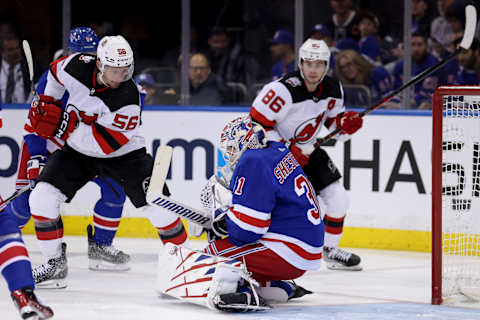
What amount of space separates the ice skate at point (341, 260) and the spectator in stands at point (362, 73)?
3.94 feet

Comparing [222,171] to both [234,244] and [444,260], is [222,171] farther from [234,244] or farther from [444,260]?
[444,260]

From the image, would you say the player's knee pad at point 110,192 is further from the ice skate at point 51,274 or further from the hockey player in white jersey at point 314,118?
the hockey player in white jersey at point 314,118

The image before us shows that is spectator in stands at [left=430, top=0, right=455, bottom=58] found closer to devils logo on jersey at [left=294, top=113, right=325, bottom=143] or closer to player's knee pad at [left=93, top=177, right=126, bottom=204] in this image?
devils logo on jersey at [left=294, top=113, right=325, bottom=143]

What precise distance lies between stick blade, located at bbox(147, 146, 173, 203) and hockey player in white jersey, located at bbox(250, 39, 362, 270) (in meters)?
1.08

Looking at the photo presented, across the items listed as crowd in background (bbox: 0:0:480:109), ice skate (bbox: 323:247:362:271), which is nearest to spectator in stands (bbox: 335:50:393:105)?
Answer: crowd in background (bbox: 0:0:480:109)

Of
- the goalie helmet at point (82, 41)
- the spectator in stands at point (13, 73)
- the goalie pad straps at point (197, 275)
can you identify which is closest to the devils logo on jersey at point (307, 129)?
the goalie helmet at point (82, 41)

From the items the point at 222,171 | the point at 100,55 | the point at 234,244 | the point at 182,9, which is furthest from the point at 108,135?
the point at 182,9

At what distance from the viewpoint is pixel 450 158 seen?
172 inches

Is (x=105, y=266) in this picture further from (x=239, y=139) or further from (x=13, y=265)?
(x=13, y=265)

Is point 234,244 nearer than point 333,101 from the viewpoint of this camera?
Yes

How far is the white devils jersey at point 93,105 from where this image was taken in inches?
158

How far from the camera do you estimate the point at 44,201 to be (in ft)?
12.9

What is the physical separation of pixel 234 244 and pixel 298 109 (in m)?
1.13

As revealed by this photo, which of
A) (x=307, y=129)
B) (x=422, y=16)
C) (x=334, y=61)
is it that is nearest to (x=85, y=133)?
(x=307, y=129)
